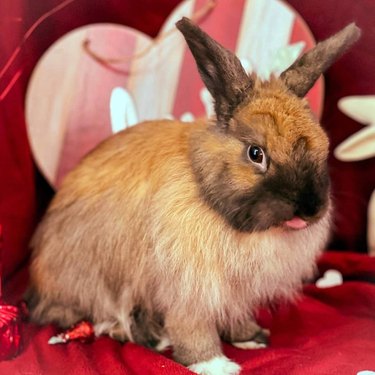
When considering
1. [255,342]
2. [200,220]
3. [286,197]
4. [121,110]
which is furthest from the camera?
[121,110]

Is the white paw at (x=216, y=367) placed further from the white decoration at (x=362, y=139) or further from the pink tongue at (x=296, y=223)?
the white decoration at (x=362, y=139)

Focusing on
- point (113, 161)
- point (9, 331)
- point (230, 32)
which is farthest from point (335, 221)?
point (9, 331)

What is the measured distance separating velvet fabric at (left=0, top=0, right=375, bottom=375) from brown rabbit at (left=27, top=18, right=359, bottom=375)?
0.24 ft

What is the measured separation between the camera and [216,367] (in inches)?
49.7

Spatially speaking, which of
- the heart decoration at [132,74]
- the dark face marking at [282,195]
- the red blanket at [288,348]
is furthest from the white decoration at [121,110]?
the dark face marking at [282,195]

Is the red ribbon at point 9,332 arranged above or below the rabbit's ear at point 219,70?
below

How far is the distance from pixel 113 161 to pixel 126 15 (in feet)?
1.75

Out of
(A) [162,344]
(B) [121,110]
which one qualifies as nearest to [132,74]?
(B) [121,110]

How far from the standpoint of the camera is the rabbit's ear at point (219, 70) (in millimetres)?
1082

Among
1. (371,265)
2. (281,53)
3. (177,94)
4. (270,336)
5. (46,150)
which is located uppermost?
(281,53)

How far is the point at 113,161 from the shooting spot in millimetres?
1342

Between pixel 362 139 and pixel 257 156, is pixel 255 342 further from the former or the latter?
pixel 362 139

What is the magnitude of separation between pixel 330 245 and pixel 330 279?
18 centimetres

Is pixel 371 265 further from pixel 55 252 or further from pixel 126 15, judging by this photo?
pixel 126 15
